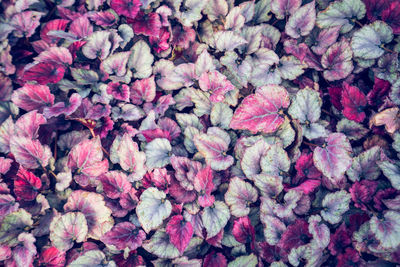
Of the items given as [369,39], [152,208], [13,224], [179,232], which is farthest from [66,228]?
[369,39]

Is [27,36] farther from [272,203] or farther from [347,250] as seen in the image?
[347,250]

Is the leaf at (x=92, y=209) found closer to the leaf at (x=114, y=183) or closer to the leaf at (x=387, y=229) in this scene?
the leaf at (x=114, y=183)

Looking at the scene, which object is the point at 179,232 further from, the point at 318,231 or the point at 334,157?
the point at 334,157

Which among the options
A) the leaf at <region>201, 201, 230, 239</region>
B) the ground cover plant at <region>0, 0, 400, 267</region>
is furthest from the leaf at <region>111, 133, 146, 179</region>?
the leaf at <region>201, 201, 230, 239</region>

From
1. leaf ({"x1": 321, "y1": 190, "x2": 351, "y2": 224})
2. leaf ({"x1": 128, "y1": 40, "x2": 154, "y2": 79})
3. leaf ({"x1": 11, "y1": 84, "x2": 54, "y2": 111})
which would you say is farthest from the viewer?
leaf ({"x1": 128, "y1": 40, "x2": 154, "y2": 79})

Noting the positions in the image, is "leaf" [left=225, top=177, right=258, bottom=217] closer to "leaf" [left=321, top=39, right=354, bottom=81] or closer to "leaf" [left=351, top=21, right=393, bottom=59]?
"leaf" [left=321, top=39, right=354, bottom=81]

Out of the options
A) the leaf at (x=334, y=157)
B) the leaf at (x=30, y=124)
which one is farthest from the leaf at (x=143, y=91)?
the leaf at (x=334, y=157)

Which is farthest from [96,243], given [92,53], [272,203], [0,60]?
[0,60]
